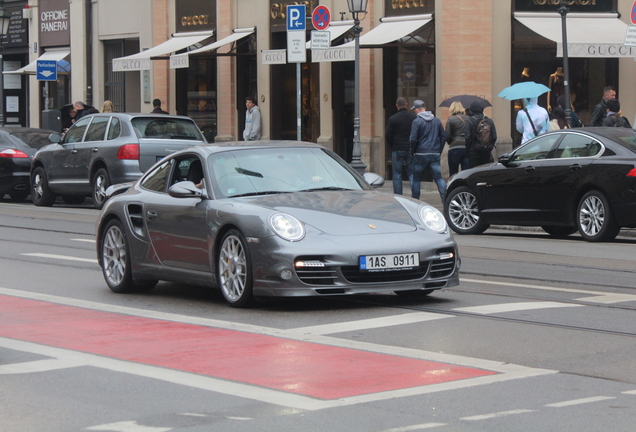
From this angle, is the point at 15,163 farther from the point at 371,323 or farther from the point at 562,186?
the point at 371,323

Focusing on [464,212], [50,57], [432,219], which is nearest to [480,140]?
[464,212]

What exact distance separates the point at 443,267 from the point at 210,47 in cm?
2216

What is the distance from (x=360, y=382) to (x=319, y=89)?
23246 mm

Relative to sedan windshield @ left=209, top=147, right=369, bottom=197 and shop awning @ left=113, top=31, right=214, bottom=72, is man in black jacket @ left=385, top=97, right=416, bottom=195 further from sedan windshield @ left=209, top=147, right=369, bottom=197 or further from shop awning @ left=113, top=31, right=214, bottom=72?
shop awning @ left=113, top=31, right=214, bottom=72

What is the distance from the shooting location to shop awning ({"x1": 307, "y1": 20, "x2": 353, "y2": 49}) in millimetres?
27812

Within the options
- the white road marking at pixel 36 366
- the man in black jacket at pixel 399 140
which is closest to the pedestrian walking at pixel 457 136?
the man in black jacket at pixel 399 140

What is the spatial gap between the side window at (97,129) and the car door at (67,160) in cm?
18

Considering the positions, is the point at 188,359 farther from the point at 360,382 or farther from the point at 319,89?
the point at 319,89

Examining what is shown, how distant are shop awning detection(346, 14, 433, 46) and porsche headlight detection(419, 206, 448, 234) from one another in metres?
16.0

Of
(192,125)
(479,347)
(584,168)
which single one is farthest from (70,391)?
(192,125)

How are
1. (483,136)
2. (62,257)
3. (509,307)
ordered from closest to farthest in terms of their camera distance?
(509,307), (62,257), (483,136)

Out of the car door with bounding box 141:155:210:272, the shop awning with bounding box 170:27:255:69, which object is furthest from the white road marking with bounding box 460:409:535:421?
the shop awning with bounding box 170:27:255:69

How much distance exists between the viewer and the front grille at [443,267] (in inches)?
378

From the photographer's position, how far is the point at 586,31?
25.1 meters
